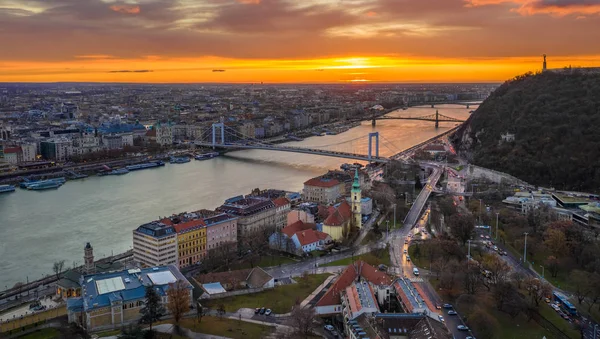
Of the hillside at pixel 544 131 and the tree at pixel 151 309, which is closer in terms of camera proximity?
the tree at pixel 151 309

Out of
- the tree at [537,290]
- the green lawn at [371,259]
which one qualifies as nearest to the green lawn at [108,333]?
the green lawn at [371,259]

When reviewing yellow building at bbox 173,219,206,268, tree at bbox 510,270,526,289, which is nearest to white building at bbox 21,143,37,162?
yellow building at bbox 173,219,206,268

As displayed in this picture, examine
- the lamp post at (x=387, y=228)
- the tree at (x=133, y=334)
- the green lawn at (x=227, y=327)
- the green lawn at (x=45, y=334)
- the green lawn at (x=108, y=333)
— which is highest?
the tree at (x=133, y=334)

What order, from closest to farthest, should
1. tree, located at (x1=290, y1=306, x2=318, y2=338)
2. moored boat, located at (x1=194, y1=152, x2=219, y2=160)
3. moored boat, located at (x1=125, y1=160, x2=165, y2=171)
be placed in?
tree, located at (x1=290, y1=306, x2=318, y2=338), moored boat, located at (x1=125, y1=160, x2=165, y2=171), moored boat, located at (x1=194, y1=152, x2=219, y2=160)

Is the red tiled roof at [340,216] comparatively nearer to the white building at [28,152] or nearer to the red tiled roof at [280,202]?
the red tiled roof at [280,202]

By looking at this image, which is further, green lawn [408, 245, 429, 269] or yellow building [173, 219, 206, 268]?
yellow building [173, 219, 206, 268]

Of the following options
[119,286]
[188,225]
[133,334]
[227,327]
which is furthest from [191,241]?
[133,334]

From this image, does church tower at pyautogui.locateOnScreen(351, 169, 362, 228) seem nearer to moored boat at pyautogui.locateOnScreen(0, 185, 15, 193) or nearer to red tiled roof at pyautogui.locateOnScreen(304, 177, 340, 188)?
red tiled roof at pyautogui.locateOnScreen(304, 177, 340, 188)
